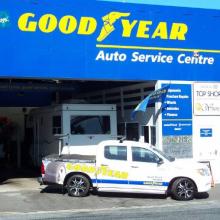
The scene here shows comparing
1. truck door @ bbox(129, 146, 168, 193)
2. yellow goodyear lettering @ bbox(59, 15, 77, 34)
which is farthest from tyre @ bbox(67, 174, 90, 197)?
yellow goodyear lettering @ bbox(59, 15, 77, 34)

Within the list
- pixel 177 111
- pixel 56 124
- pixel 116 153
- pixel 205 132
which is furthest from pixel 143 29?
pixel 116 153

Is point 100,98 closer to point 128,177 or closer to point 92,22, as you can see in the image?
point 92,22

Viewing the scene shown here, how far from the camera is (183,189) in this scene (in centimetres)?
1480

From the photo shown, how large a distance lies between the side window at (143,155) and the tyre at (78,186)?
1.54 meters

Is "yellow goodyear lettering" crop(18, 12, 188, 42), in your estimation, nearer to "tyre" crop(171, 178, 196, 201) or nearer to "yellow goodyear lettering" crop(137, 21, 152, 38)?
"yellow goodyear lettering" crop(137, 21, 152, 38)

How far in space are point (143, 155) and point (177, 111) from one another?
364 centimetres

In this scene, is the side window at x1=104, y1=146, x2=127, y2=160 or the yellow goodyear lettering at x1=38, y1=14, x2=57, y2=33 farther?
the yellow goodyear lettering at x1=38, y1=14, x2=57, y2=33

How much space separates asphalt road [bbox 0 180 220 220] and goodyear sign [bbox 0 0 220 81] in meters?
3.83

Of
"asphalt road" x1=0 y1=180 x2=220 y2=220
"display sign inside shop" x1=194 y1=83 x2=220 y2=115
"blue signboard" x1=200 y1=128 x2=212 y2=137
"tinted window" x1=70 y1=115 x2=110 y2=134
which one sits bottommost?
"asphalt road" x1=0 y1=180 x2=220 y2=220

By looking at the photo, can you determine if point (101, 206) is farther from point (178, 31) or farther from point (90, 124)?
point (178, 31)

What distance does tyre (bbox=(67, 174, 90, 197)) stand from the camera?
49.3ft

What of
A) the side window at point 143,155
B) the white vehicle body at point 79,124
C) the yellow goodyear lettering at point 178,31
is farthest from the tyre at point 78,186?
the yellow goodyear lettering at point 178,31

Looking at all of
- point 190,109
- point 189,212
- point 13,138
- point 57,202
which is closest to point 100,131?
point 190,109

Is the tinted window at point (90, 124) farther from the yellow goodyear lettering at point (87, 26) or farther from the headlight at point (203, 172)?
the headlight at point (203, 172)
